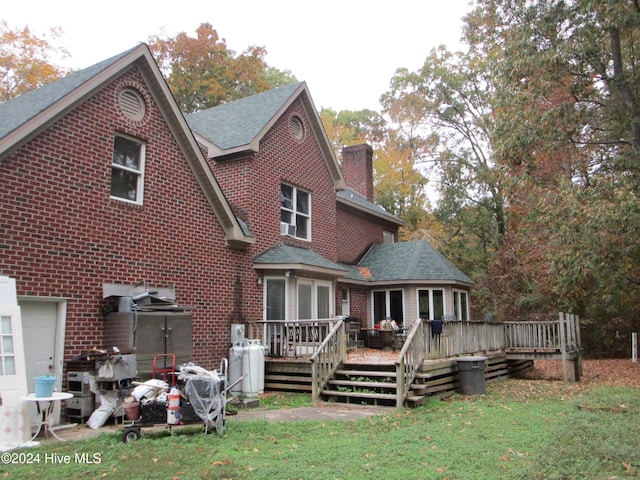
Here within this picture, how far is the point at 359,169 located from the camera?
87.7 feet

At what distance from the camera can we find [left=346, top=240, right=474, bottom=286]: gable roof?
20.3 metres

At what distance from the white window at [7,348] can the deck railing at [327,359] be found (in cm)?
597

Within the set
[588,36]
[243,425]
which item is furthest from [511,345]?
[243,425]

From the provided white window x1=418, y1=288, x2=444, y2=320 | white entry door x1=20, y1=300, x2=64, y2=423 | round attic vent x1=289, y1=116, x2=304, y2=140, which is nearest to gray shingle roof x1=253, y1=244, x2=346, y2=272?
round attic vent x1=289, y1=116, x2=304, y2=140

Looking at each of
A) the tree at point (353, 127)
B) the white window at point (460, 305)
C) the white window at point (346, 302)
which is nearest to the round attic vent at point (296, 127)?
the white window at point (346, 302)

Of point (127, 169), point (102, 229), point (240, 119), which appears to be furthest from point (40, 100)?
point (240, 119)

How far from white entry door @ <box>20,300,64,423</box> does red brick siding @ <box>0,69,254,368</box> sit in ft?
0.69

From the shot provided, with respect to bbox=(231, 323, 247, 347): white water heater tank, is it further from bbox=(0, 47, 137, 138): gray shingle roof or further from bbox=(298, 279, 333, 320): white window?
bbox=(0, 47, 137, 138): gray shingle roof

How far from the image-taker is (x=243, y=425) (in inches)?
338

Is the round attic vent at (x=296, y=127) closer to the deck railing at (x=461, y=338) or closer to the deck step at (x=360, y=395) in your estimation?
the deck railing at (x=461, y=338)

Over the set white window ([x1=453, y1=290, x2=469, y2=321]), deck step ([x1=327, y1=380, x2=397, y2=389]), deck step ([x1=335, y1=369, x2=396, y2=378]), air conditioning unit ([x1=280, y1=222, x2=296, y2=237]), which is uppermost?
air conditioning unit ([x1=280, y1=222, x2=296, y2=237])

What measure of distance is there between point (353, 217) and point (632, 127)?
10320mm

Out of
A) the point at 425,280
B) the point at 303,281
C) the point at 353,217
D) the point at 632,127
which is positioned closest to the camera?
the point at 303,281

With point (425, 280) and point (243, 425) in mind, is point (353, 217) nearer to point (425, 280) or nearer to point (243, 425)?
point (425, 280)
